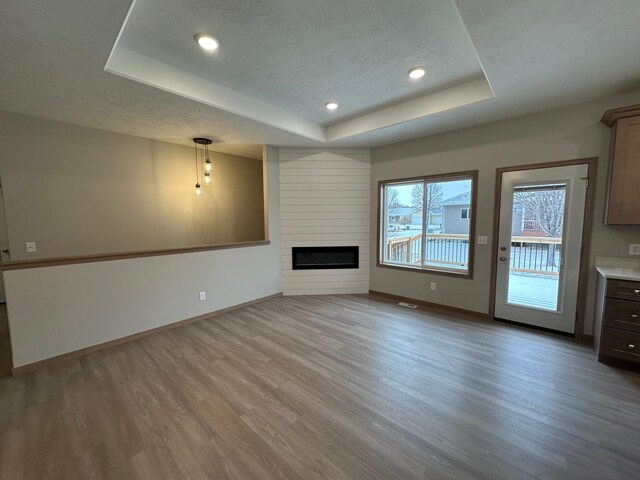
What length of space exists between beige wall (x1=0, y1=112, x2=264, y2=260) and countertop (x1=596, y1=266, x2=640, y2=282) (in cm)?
590

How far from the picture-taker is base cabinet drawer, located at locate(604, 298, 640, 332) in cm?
237

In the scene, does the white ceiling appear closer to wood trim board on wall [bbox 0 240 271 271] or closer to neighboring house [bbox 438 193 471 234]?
neighboring house [bbox 438 193 471 234]

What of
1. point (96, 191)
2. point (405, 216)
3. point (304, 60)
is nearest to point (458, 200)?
point (405, 216)

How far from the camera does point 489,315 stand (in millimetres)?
3645

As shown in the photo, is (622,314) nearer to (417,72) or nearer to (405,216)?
(405,216)

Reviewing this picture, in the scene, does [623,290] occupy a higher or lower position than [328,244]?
lower

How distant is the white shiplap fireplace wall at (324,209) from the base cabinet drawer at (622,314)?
10.2ft

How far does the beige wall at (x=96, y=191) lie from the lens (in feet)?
10.8

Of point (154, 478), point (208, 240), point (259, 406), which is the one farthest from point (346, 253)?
point (154, 478)

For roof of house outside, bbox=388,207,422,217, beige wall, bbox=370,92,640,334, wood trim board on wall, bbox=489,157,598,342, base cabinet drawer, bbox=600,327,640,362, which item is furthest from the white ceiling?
base cabinet drawer, bbox=600,327,640,362

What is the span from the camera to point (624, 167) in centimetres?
256

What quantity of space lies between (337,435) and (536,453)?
48.9 inches

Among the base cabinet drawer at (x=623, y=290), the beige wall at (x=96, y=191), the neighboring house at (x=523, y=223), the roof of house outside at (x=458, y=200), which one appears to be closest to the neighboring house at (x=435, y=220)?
the roof of house outside at (x=458, y=200)

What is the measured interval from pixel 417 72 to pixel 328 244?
9.86ft
